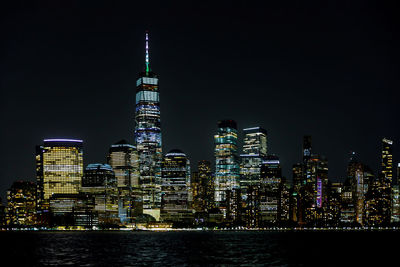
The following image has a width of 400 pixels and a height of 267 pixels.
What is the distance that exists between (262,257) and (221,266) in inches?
868

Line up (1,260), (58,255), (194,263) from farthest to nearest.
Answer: (58,255), (1,260), (194,263)

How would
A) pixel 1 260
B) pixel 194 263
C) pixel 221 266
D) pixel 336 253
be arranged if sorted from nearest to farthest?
pixel 221 266, pixel 194 263, pixel 1 260, pixel 336 253

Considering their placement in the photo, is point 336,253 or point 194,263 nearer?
point 194,263

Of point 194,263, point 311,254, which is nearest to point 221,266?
point 194,263

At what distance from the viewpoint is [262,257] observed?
11500cm

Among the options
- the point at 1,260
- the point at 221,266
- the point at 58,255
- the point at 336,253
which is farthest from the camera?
the point at 336,253

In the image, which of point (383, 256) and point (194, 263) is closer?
point (194, 263)

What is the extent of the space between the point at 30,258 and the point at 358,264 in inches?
2675

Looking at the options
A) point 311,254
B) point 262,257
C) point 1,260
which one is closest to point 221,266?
point 262,257

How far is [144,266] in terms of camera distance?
98.9 m

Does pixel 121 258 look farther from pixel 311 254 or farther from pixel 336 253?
pixel 336 253

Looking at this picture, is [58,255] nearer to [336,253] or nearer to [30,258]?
[30,258]

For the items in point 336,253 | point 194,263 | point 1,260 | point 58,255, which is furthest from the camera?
point 336,253

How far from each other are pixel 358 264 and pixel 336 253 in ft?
94.4
